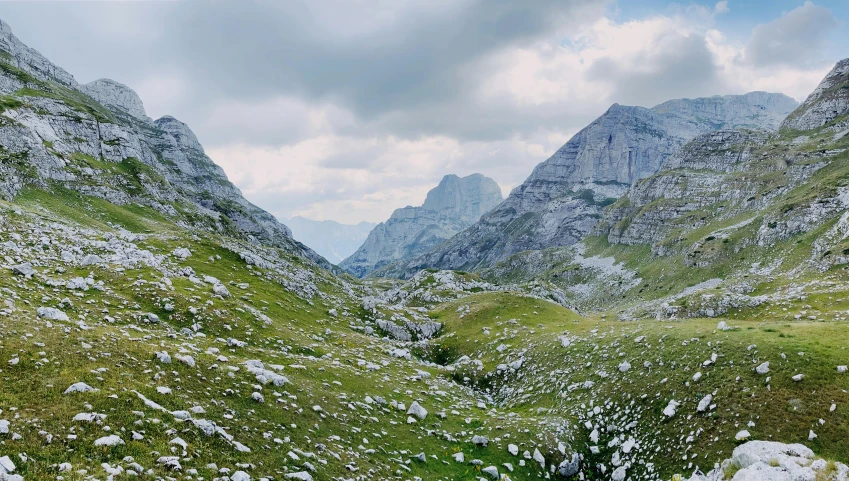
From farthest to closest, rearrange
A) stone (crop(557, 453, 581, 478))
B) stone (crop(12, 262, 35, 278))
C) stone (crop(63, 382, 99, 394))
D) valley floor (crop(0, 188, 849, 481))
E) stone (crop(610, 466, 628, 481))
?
1. stone (crop(12, 262, 35, 278))
2. stone (crop(557, 453, 581, 478))
3. stone (crop(610, 466, 628, 481))
4. stone (crop(63, 382, 99, 394))
5. valley floor (crop(0, 188, 849, 481))

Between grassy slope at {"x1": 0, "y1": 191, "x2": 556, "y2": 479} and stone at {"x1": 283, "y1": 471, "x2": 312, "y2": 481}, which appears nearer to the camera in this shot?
grassy slope at {"x1": 0, "y1": 191, "x2": 556, "y2": 479}

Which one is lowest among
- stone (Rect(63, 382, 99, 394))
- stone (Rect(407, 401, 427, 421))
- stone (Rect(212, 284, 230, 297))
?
stone (Rect(407, 401, 427, 421))

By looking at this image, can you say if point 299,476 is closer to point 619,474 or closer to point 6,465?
point 6,465

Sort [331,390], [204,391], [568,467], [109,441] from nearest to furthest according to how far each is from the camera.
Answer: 1. [109,441]
2. [204,391]
3. [568,467]
4. [331,390]

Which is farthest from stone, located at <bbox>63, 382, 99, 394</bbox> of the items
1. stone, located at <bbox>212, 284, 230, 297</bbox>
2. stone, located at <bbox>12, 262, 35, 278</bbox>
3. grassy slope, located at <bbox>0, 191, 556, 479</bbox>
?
stone, located at <bbox>212, 284, 230, 297</bbox>

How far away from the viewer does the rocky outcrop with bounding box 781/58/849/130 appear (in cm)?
16773

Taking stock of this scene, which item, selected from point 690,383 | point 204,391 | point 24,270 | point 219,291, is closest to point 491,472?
point 690,383

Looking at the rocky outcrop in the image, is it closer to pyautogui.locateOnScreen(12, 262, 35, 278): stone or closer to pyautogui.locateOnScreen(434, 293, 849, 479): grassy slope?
pyautogui.locateOnScreen(434, 293, 849, 479): grassy slope

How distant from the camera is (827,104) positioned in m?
172

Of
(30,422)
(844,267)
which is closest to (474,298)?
(30,422)

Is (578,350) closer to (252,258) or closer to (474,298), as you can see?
(474,298)

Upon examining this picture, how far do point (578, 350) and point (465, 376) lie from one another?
35.0ft

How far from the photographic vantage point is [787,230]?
97812 mm

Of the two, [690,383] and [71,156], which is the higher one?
[71,156]
